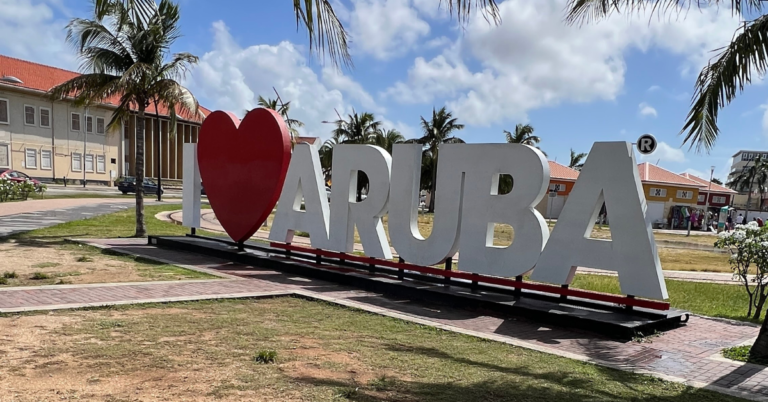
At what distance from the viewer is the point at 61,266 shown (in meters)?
11.2

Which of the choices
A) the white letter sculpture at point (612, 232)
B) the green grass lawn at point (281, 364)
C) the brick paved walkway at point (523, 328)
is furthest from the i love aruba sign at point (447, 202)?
the green grass lawn at point (281, 364)

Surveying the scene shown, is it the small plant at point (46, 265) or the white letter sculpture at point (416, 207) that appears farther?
the small plant at point (46, 265)

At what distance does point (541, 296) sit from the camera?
9500 mm

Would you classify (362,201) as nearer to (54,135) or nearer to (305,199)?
(305,199)

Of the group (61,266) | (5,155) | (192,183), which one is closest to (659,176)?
(192,183)

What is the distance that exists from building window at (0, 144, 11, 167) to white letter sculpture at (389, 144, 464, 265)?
163ft

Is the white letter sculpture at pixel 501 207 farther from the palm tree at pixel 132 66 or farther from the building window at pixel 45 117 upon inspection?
the building window at pixel 45 117

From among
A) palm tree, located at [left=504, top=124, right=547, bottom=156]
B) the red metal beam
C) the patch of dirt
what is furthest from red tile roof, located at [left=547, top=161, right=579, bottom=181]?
the patch of dirt

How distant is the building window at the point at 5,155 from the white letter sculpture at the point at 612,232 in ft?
173

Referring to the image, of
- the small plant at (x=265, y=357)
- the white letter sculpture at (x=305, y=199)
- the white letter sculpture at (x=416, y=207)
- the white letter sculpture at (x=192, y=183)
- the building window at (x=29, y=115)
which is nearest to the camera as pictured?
the small plant at (x=265, y=357)

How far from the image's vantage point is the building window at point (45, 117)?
165 feet

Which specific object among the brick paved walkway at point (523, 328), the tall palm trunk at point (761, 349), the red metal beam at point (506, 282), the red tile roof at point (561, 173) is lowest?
the brick paved walkway at point (523, 328)

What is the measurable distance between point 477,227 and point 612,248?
2.30 m

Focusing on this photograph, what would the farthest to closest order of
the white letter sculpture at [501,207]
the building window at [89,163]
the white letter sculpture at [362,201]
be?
the building window at [89,163] < the white letter sculpture at [362,201] < the white letter sculpture at [501,207]
